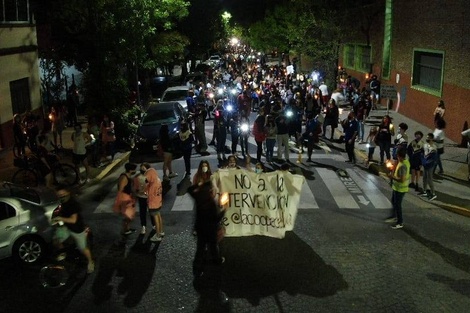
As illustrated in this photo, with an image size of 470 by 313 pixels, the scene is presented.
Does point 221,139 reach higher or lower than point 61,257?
higher

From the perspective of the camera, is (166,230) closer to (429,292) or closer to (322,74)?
(429,292)

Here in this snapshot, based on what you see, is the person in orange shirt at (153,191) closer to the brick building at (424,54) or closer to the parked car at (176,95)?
the brick building at (424,54)

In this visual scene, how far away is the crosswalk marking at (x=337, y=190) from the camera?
11.6m

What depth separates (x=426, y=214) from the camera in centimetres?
1095

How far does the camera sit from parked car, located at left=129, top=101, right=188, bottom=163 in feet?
55.5

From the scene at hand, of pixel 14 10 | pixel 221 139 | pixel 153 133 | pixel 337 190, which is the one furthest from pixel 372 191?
pixel 14 10

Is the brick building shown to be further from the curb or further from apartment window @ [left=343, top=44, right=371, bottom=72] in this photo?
the curb

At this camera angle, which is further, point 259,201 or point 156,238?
point 156,238

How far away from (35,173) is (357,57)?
24041 mm

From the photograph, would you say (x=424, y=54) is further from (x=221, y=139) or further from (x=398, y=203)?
(x=398, y=203)

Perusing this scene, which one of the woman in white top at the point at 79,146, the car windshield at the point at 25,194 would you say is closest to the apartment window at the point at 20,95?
the woman in white top at the point at 79,146

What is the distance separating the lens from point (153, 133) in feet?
57.0

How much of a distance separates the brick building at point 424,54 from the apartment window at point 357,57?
24 cm

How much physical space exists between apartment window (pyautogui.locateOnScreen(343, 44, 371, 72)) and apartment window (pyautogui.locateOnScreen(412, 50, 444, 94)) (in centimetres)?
744
